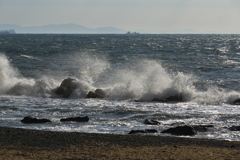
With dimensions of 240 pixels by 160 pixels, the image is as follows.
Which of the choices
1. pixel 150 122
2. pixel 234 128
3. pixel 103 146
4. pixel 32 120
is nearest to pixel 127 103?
pixel 150 122

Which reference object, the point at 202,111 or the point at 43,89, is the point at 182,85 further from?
the point at 43,89

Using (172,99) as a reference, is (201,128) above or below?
above

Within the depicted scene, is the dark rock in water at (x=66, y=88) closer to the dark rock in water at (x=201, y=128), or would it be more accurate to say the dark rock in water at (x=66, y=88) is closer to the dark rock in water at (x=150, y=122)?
the dark rock in water at (x=150, y=122)

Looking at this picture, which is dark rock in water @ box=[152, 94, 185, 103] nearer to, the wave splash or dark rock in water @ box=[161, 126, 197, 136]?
the wave splash

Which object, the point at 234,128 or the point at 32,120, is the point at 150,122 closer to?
the point at 234,128

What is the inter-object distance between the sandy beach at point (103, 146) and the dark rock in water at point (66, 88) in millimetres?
9038

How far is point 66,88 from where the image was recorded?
20672 millimetres

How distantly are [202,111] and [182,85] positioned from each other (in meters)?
4.98

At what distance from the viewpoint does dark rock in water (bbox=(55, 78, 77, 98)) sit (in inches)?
795

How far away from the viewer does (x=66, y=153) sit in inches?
332

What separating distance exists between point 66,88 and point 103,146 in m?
11.7

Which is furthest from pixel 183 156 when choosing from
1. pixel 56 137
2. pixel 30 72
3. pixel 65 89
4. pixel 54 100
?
pixel 30 72

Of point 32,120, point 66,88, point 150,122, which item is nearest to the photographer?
point 32,120

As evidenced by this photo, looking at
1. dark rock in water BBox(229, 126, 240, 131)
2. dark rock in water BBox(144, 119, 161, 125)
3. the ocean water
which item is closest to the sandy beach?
the ocean water
